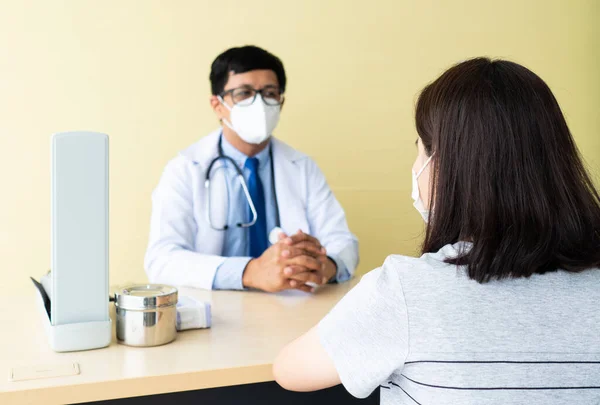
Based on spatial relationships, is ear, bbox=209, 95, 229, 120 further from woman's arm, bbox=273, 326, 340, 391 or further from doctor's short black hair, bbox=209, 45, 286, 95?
woman's arm, bbox=273, 326, 340, 391

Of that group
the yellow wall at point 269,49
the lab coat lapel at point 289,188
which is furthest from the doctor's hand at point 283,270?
the yellow wall at point 269,49

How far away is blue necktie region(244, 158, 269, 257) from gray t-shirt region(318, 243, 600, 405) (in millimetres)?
1471

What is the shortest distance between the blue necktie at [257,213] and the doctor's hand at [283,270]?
0.49 m

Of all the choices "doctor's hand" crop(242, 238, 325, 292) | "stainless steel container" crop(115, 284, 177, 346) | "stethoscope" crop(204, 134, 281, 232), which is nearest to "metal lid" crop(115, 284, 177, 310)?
"stainless steel container" crop(115, 284, 177, 346)

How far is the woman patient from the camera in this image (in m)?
0.87

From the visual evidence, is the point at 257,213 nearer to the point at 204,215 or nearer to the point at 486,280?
the point at 204,215

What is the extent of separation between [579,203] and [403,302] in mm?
312

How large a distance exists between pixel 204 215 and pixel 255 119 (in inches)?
15.3

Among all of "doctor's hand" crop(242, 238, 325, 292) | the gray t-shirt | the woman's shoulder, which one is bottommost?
"doctor's hand" crop(242, 238, 325, 292)

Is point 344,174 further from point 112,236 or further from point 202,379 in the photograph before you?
point 202,379

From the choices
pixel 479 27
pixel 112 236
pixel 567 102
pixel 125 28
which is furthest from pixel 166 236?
pixel 567 102

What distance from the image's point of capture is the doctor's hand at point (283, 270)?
5.93ft

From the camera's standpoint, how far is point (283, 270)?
70.9 inches

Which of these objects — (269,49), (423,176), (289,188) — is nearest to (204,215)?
(289,188)
